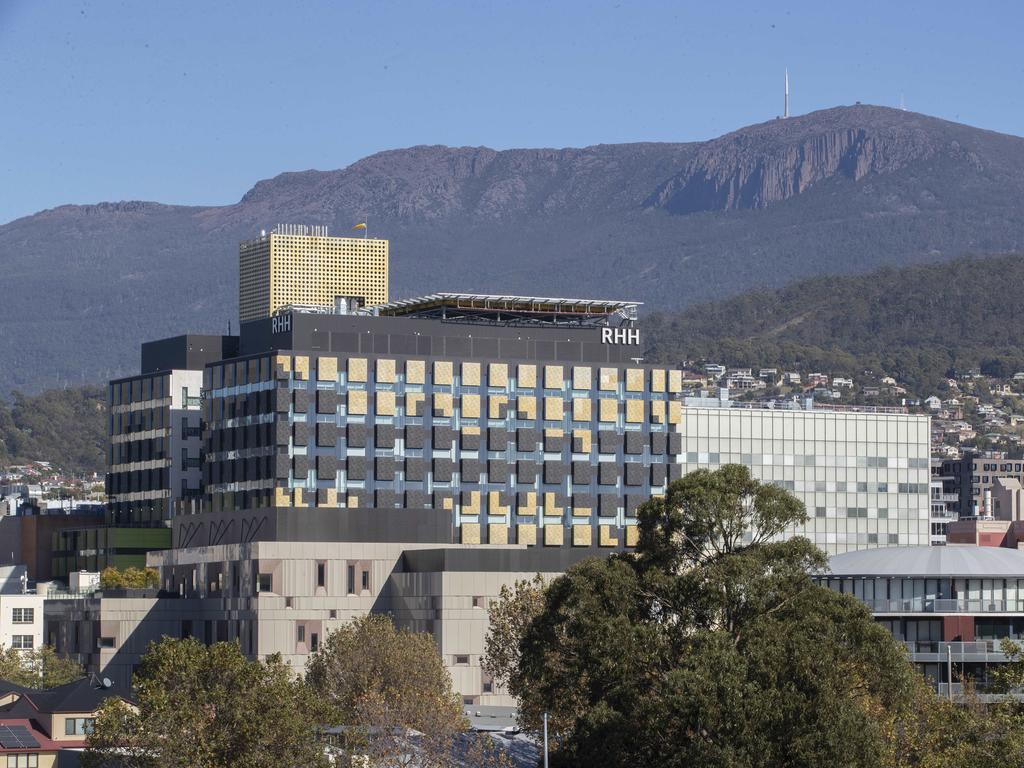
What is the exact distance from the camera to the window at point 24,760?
486 feet

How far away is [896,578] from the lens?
181 metres

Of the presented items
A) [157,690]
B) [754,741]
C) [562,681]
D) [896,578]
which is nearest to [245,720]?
[157,690]

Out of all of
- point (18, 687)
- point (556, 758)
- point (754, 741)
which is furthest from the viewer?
point (18, 687)

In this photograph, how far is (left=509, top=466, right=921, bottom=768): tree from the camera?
11844cm

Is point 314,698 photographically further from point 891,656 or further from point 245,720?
point 891,656

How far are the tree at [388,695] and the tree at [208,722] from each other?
6.11 m

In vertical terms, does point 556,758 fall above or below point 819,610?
below

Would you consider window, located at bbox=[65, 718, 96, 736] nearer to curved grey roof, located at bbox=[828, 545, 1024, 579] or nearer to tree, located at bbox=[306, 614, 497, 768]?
tree, located at bbox=[306, 614, 497, 768]

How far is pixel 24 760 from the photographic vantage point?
14900 centimetres

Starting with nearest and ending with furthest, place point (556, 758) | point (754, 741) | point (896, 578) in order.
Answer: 1. point (754, 741)
2. point (556, 758)
3. point (896, 578)

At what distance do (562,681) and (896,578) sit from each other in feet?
184

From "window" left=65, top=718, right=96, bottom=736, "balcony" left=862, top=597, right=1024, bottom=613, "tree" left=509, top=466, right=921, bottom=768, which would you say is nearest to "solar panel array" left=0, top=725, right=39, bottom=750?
"window" left=65, top=718, right=96, bottom=736

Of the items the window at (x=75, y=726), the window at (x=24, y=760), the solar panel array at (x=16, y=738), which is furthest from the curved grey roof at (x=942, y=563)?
the window at (x=24, y=760)

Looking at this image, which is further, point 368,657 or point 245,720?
point 368,657
